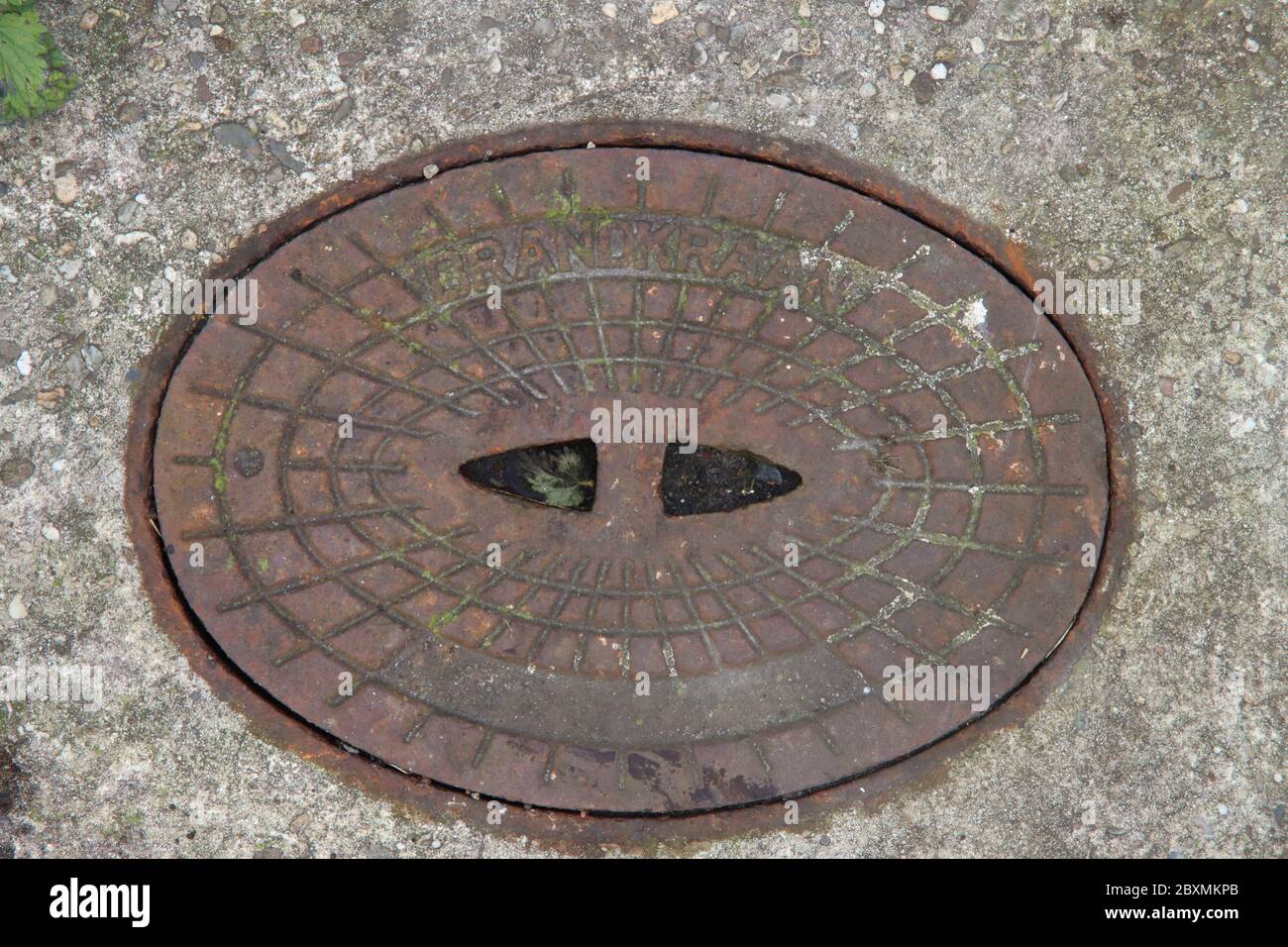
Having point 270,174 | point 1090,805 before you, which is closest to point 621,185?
point 270,174

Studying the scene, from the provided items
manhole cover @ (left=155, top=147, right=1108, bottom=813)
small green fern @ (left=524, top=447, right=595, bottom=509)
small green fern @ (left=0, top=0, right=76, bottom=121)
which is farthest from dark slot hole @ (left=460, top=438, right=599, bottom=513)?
small green fern @ (left=0, top=0, right=76, bottom=121)

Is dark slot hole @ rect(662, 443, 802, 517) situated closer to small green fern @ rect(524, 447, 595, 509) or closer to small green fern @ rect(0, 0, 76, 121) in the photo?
small green fern @ rect(524, 447, 595, 509)

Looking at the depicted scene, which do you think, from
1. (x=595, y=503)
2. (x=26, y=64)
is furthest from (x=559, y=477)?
(x=26, y=64)

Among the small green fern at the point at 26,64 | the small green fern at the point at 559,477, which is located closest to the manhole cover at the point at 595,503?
the small green fern at the point at 559,477

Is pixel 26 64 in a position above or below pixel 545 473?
above

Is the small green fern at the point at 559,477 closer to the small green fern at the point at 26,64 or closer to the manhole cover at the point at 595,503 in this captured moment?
the manhole cover at the point at 595,503

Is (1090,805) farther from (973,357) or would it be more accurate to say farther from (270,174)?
(270,174)

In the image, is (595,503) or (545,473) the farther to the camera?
(545,473)

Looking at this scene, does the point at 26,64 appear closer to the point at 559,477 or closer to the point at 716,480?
the point at 559,477
